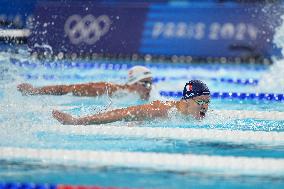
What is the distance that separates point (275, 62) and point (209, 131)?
14.3ft

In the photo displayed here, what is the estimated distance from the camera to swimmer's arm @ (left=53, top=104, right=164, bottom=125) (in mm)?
4617

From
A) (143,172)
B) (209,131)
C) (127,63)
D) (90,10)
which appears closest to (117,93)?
(209,131)

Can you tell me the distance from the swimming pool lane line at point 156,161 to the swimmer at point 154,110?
704mm

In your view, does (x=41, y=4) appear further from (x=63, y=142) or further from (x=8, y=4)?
(x=63, y=142)

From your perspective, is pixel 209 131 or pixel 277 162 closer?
pixel 277 162

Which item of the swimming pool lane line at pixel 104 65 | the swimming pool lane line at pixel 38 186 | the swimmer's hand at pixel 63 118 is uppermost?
the swimming pool lane line at pixel 104 65

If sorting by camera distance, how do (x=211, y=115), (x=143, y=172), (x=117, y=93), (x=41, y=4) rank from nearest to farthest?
(x=143, y=172), (x=211, y=115), (x=117, y=93), (x=41, y=4)

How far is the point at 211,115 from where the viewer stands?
5.29 metres

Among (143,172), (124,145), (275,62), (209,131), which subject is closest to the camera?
(143,172)

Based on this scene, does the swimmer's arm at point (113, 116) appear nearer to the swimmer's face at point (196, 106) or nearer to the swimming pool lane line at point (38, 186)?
the swimmer's face at point (196, 106)

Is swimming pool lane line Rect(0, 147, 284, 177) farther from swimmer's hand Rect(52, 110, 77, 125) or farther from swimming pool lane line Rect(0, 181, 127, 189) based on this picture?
swimmer's hand Rect(52, 110, 77, 125)

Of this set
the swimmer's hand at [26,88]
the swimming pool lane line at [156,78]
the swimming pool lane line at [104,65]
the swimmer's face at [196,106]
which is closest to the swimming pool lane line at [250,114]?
the swimmer's face at [196,106]

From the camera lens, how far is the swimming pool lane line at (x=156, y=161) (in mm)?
3698

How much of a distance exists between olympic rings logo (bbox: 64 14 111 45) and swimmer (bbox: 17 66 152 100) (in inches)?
127
